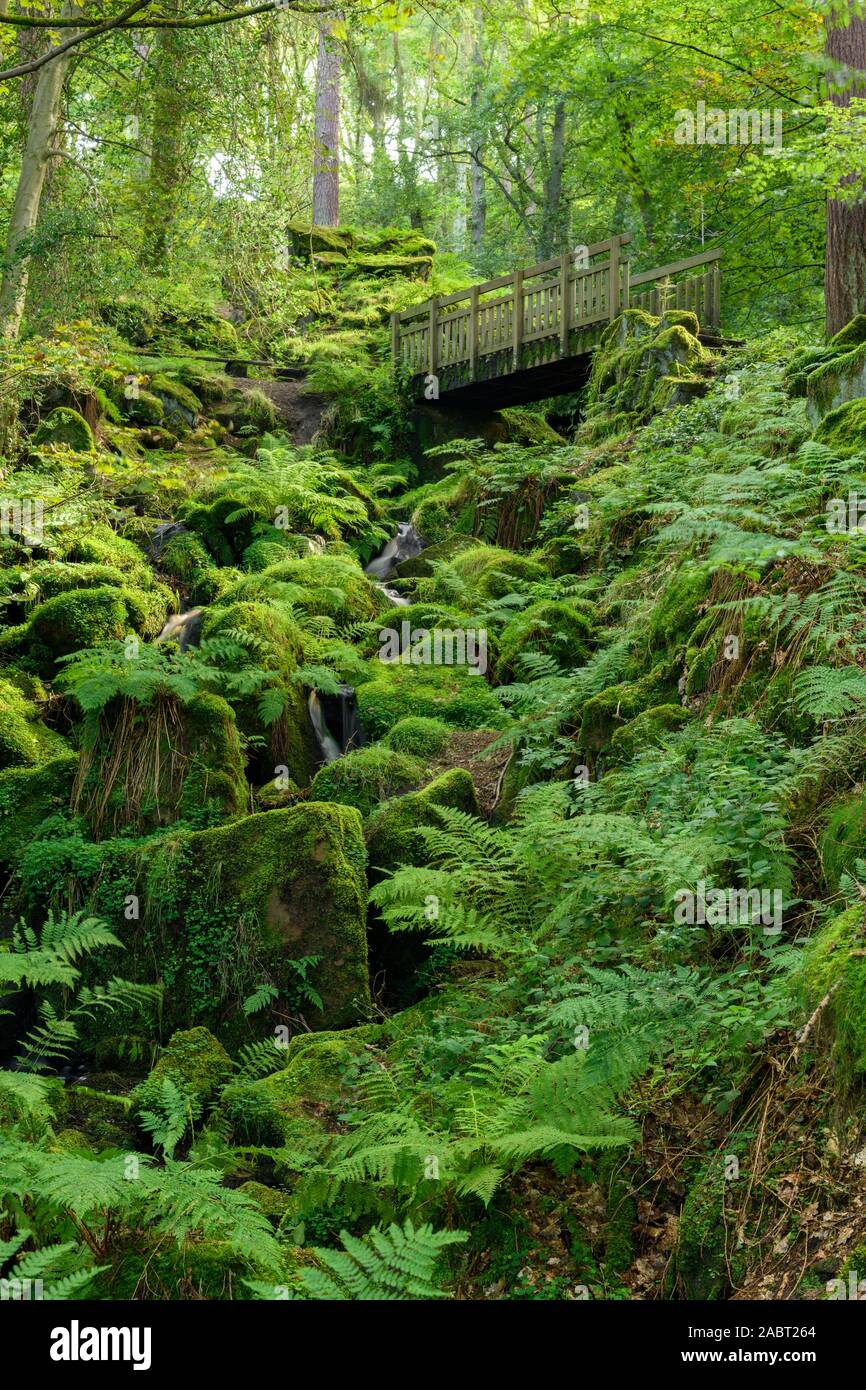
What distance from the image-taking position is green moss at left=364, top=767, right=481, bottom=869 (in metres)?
8.11

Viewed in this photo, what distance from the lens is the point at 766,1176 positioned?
4.04 m

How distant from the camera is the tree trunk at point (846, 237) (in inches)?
423

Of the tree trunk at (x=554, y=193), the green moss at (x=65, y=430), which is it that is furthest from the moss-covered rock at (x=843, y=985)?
the tree trunk at (x=554, y=193)

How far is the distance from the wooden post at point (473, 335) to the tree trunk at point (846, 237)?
25.6 ft

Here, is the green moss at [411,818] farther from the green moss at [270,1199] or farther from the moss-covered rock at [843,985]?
the moss-covered rock at [843,985]

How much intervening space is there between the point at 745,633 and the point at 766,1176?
3.67m

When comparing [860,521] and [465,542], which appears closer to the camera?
[860,521]

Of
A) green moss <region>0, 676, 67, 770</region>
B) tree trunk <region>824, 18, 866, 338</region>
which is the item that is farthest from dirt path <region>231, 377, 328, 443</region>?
tree trunk <region>824, 18, 866, 338</region>

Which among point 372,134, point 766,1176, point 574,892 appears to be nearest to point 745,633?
point 574,892

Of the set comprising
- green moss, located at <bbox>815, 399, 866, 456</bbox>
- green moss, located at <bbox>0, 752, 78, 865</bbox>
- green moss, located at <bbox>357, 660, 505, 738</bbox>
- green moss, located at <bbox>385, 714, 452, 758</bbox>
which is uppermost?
green moss, located at <bbox>815, 399, 866, 456</bbox>

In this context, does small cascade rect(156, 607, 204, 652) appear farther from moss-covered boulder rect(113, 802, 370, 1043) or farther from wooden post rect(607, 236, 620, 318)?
wooden post rect(607, 236, 620, 318)

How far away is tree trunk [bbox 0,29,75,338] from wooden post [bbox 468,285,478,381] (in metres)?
7.75
